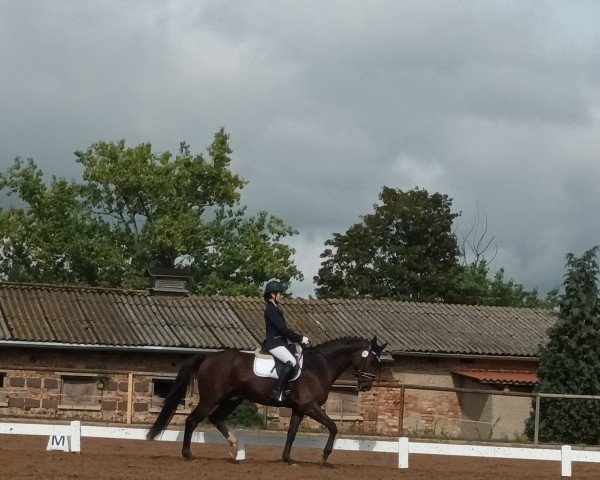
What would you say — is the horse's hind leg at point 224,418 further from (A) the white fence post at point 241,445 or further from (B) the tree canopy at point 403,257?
(B) the tree canopy at point 403,257

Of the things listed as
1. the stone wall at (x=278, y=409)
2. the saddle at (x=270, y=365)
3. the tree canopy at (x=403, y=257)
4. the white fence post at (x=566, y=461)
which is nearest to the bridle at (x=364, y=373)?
the saddle at (x=270, y=365)

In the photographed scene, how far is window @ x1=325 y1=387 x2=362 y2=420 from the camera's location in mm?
30609

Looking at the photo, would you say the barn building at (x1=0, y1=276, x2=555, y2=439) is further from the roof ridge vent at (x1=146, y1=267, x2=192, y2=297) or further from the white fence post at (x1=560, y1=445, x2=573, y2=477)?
the white fence post at (x1=560, y1=445, x2=573, y2=477)

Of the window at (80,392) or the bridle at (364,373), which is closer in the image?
the bridle at (364,373)

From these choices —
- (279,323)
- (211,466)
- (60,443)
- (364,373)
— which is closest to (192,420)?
(211,466)

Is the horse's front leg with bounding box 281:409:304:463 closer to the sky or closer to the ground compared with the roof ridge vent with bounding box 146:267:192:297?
closer to the ground

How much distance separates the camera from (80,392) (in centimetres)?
2864

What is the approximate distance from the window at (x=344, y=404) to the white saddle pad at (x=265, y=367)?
1564 centimetres

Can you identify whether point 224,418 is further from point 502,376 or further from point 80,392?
point 502,376

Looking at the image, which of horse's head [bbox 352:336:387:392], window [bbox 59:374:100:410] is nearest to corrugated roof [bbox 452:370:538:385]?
window [bbox 59:374:100:410]

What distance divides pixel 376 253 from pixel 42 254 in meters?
16.7

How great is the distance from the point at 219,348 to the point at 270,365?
14899 mm

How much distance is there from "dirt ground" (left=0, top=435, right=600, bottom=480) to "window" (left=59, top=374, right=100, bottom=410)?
28.8ft

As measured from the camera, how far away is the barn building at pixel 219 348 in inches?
1115
